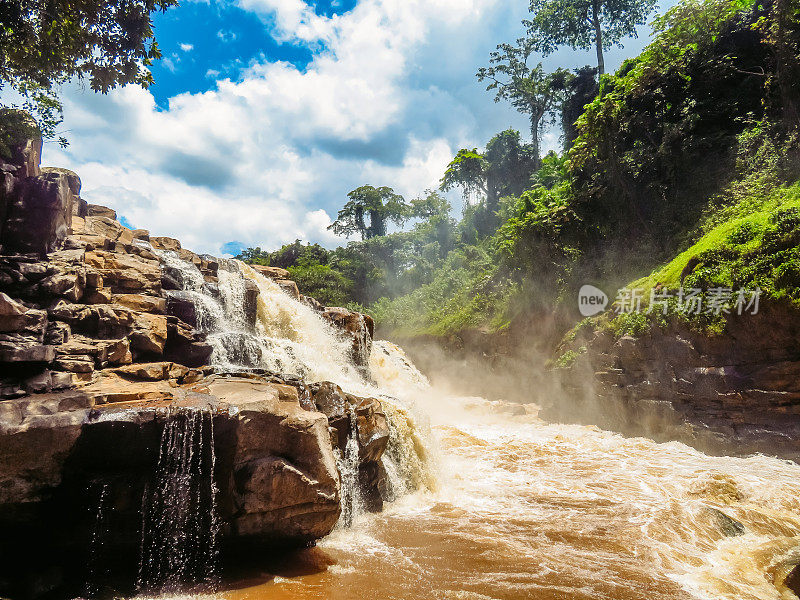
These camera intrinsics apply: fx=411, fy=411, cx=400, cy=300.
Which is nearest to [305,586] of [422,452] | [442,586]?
[442,586]

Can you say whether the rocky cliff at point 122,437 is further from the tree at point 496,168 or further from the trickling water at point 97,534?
the tree at point 496,168

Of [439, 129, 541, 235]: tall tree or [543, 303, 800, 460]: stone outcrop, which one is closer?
[543, 303, 800, 460]: stone outcrop

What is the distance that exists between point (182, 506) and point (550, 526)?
569cm

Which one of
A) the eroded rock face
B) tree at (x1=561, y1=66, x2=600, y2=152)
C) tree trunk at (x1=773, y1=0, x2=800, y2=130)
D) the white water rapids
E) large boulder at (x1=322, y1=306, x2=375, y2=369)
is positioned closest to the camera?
the white water rapids

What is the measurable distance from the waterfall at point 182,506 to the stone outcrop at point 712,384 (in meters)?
11.7

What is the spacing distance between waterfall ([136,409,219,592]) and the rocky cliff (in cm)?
2

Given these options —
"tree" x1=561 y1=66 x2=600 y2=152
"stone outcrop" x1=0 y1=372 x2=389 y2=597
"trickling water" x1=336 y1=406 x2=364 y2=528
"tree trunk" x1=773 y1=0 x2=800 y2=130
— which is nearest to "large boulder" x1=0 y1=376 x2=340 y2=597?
"stone outcrop" x1=0 y1=372 x2=389 y2=597

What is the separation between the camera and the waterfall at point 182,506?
5371mm

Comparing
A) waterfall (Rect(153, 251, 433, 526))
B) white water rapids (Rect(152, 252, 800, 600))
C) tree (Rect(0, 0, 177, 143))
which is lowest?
white water rapids (Rect(152, 252, 800, 600))

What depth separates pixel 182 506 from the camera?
5.52 meters

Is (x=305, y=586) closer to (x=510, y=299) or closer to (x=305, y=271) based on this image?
(x=510, y=299)

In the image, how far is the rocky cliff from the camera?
497 cm

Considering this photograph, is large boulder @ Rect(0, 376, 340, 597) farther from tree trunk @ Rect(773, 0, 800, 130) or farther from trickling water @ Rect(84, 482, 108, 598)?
tree trunk @ Rect(773, 0, 800, 130)

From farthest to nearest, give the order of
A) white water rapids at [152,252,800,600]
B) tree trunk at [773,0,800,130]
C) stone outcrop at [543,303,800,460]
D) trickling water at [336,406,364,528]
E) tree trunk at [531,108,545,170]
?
tree trunk at [531,108,545,170], tree trunk at [773,0,800,130], stone outcrop at [543,303,800,460], trickling water at [336,406,364,528], white water rapids at [152,252,800,600]
